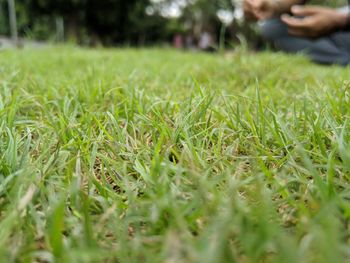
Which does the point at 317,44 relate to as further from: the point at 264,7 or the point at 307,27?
the point at 264,7

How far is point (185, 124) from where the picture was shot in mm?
712

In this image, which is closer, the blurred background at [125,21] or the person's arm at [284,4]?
the person's arm at [284,4]

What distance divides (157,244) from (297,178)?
22cm

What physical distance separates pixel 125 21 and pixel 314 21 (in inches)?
549

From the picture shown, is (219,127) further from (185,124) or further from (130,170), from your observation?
(130,170)

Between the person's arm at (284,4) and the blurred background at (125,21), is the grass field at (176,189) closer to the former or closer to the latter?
the person's arm at (284,4)

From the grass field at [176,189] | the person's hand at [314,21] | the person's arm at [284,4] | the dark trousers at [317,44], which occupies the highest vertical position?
the person's arm at [284,4]

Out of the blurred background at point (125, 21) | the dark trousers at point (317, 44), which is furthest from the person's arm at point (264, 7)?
the blurred background at point (125, 21)

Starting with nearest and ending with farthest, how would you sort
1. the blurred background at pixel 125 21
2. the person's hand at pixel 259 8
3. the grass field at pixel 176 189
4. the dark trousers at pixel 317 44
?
the grass field at pixel 176 189 → the person's hand at pixel 259 8 → the dark trousers at pixel 317 44 → the blurred background at pixel 125 21

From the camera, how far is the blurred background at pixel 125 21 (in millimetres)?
13305

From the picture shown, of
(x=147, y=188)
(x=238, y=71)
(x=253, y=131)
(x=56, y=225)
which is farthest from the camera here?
(x=238, y=71)

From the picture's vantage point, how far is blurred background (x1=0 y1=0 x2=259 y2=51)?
13.3 metres

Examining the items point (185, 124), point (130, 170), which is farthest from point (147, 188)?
point (185, 124)

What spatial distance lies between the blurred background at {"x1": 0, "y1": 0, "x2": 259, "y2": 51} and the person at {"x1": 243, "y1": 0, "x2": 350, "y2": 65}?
6.81 m
